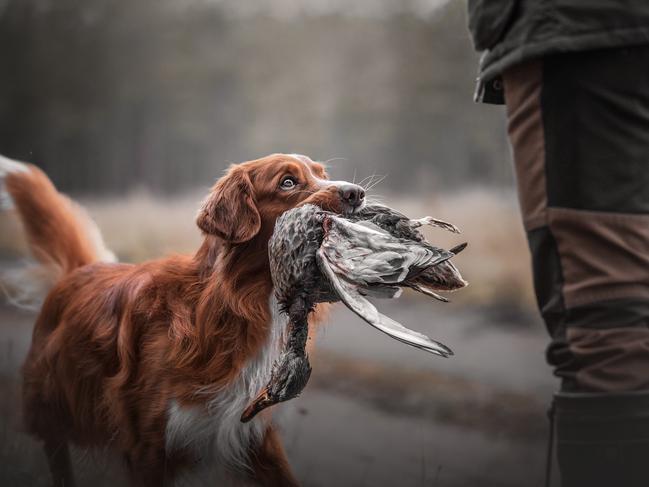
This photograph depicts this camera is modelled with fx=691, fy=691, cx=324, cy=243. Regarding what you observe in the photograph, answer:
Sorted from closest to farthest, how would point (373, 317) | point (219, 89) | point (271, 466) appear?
point (373, 317), point (271, 466), point (219, 89)

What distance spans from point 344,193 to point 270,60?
2.93m

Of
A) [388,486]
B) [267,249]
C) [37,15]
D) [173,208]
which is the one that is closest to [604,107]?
[267,249]

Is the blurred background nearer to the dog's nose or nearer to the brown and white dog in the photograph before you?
the brown and white dog

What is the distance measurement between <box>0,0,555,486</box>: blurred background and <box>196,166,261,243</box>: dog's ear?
1861 millimetres

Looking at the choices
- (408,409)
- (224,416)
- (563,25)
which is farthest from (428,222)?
(408,409)

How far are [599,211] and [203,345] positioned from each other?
3.56ft

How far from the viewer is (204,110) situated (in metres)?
4.59

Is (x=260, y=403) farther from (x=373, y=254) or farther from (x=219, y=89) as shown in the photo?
(x=219, y=89)

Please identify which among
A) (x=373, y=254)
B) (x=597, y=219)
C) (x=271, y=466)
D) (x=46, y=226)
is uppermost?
(x=597, y=219)

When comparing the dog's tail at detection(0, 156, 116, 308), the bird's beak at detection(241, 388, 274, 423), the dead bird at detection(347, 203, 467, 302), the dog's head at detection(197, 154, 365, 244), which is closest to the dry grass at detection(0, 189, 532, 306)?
the dog's tail at detection(0, 156, 116, 308)

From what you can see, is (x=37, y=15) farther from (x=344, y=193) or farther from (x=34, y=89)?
(x=344, y=193)

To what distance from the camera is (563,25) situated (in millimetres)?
1425

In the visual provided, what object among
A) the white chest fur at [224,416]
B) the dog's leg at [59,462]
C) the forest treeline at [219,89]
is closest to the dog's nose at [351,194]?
the white chest fur at [224,416]

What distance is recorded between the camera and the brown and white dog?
189 centimetres
